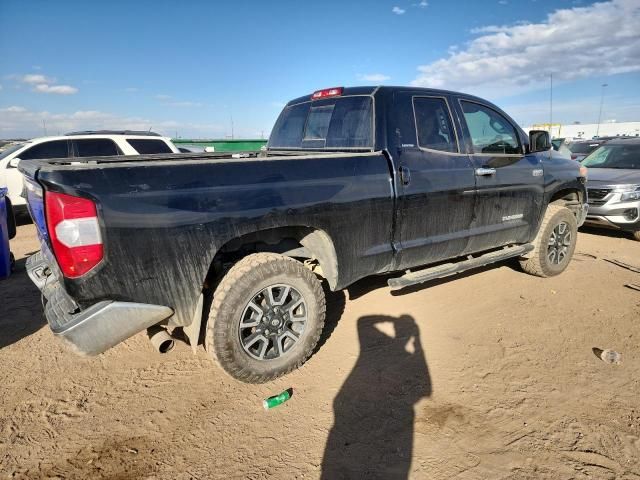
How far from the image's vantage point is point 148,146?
8.99 meters

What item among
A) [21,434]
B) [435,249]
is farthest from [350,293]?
[21,434]

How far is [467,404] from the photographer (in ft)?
8.85

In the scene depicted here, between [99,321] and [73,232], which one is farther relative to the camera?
[99,321]

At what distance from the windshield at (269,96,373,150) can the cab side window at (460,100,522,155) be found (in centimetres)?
118

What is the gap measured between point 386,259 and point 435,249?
60cm

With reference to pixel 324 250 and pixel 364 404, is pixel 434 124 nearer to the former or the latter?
pixel 324 250

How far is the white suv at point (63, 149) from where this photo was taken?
8.09 m

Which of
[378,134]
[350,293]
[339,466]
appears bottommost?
[339,466]

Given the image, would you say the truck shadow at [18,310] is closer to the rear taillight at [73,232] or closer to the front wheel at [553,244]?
the rear taillight at [73,232]

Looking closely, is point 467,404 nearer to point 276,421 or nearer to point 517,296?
point 276,421

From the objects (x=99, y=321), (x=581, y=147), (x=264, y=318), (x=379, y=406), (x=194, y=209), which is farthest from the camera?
(x=581, y=147)

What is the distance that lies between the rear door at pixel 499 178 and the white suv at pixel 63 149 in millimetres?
7209

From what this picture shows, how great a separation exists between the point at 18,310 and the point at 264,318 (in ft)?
9.69

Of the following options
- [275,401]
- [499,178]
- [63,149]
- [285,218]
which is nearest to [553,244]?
→ [499,178]
